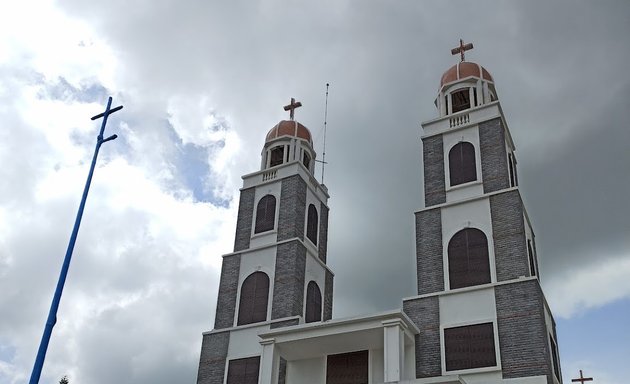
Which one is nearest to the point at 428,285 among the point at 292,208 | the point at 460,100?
the point at 292,208

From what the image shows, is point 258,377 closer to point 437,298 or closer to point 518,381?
point 437,298

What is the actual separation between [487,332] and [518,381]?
2.16m

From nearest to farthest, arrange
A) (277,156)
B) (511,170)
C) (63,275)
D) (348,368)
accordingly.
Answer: (63,275) < (348,368) < (511,170) < (277,156)

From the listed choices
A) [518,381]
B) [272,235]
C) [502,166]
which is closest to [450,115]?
[502,166]

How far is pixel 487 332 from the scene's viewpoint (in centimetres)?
2405

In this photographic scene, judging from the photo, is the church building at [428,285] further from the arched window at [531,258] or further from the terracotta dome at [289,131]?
the terracotta dome at [289,131]

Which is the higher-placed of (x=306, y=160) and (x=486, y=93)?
(x=486, y=93)

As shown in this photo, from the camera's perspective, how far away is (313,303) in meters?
31.4

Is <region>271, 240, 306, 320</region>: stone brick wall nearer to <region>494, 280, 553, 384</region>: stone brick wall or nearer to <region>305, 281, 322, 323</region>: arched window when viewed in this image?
<region>305, 281, 322, 323</region>: arched window

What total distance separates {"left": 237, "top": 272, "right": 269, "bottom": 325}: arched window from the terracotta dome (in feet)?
28.3

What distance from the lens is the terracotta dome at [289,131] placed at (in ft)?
119

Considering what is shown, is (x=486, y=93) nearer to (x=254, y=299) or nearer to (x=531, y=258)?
(x=531, y=258)

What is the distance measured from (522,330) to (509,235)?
→ 156 inches

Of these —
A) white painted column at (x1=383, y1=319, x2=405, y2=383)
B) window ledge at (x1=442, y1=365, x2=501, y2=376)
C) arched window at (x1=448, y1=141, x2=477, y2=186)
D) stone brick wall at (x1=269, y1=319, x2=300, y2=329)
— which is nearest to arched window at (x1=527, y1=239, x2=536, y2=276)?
arched window at (x1=448, y1=141, x2=477, y2=186)
